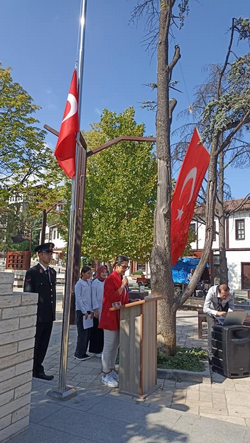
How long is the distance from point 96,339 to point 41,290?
2149mm

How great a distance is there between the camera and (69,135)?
4.41 metres

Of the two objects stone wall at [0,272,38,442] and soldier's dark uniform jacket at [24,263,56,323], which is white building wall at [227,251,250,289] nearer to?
soldier's dark uniform jacket at [24,263,56,323]

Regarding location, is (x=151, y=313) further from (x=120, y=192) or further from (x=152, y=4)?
(x=120, y=192)

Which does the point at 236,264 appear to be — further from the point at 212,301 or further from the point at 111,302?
the point at 111,302

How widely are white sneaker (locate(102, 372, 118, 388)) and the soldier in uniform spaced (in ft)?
2.48

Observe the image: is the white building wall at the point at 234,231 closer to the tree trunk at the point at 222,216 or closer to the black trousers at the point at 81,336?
the tree trunk at the point at 222,216

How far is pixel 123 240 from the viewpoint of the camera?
17.6 metres

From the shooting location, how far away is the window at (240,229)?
Answer: 3033 cm

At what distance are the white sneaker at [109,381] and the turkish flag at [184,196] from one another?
2.45 m

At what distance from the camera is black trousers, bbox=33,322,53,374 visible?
488cm

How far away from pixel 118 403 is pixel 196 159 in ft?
14.9

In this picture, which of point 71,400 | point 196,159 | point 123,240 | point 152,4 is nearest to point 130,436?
point 71,400

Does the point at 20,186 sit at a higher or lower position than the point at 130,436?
higher

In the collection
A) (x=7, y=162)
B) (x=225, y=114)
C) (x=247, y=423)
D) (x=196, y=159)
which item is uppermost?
(x=7, y=162)
